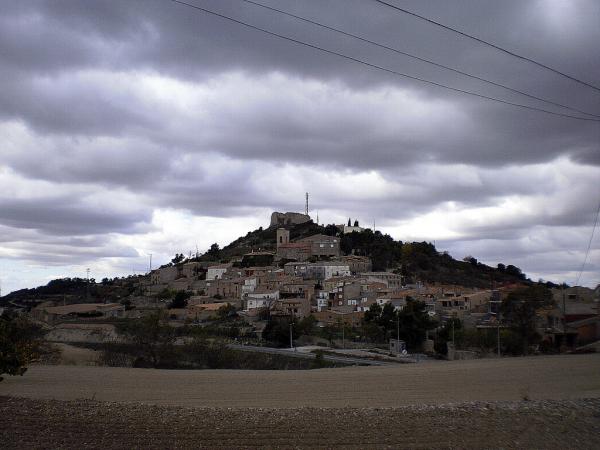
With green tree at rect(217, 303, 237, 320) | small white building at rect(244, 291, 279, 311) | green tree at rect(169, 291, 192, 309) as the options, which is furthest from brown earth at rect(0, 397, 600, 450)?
green tree at rect(169, 291, 192, 309)

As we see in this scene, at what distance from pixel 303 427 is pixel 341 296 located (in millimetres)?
68419

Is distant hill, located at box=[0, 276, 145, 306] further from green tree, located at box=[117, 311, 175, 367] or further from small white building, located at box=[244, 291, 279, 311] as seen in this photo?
green tree, located at box=[117, 311, 175, 367]

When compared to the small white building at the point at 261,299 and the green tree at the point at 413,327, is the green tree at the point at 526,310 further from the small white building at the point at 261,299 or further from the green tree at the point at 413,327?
the small white building at the point at 261,299

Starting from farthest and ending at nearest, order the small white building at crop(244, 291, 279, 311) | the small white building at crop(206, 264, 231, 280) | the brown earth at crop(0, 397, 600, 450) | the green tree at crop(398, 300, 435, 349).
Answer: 1. the small white building at crop(206, 264, 231, 280)
2. the small white building at crop(244, 291, 279, 311)
3. the green tree at crop(398, 300, 435, 349)
4. the brown earth at crop(0, 397, 600, 450)

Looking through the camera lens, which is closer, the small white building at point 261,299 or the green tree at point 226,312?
the green tree at point 226,312

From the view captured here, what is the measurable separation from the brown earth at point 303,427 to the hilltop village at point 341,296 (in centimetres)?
2715

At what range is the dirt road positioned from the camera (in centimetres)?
1889

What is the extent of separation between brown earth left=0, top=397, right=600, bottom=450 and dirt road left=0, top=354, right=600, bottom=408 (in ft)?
7.87

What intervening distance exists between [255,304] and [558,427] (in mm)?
70771

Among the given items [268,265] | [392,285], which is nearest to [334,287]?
[392,285]

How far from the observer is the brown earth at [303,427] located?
494 inches

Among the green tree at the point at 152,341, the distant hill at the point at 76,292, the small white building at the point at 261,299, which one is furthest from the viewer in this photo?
the distant hill at the point at 76,292

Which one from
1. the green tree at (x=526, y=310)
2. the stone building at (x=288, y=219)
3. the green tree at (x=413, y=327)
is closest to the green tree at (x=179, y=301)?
the green tree at (x=413, y=327)

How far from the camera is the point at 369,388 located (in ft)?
73.9
